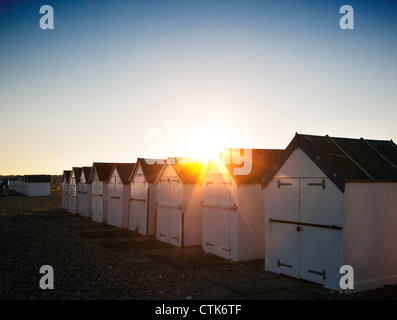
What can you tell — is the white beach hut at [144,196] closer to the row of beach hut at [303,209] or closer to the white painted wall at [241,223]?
the row of beach hut at [303,209]

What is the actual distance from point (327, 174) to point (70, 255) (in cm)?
1056

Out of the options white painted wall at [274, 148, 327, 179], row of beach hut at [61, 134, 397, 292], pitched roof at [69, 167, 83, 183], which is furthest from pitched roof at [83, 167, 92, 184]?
white painted wall at [274, 148, 327, 179]

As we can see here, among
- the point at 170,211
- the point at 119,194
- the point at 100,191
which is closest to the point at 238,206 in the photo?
the point at 170,211

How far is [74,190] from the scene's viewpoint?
33.1 m

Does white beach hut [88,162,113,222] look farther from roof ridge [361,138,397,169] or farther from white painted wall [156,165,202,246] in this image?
roof ridge [361,138,397,169]

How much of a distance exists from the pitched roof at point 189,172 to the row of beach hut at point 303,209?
0.06 meters

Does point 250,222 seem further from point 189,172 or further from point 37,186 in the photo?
point 37,186

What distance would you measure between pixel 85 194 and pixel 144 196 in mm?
12364

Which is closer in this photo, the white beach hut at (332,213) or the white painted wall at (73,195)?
the white beach hut at (332,213)

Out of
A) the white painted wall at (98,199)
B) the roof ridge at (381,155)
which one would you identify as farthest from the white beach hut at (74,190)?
the roof ridge at (381,155)

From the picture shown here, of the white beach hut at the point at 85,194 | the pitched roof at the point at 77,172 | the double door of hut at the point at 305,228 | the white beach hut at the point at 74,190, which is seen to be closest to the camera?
the double door of hut at the point at 305,228

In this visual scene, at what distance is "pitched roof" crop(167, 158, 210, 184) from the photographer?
16062mm

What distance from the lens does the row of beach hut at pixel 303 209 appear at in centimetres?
905
